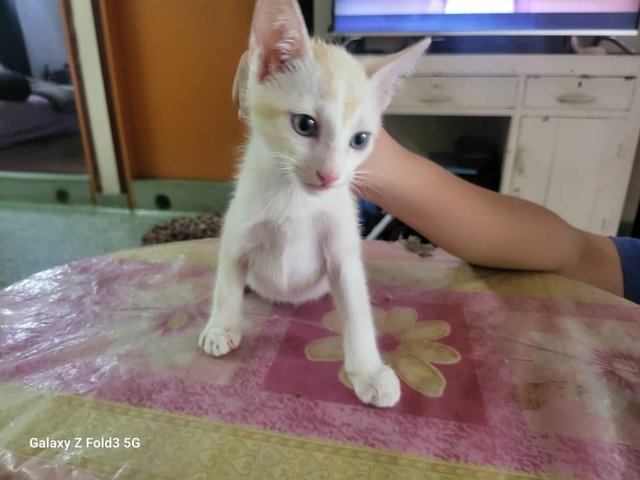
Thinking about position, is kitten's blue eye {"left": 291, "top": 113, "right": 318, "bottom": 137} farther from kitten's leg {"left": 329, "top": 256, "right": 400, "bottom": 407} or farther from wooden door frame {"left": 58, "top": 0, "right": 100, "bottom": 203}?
wooden door frame {"left": 58, "top": 0, "right": 100, "bottom": 203}

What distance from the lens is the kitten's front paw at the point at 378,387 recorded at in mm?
518

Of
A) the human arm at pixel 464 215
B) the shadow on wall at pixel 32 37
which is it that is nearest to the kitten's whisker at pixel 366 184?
the human arm at pixel 464 215

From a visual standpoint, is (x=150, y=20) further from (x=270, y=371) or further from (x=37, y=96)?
(x=270, y=371)

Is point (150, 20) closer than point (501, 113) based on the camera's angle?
No

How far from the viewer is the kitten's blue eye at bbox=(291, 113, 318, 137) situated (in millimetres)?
481

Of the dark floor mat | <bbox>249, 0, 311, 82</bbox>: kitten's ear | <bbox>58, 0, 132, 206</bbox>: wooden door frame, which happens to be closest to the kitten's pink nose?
<bbox>249, 0, 311, 82</bbox>: kitten's ear

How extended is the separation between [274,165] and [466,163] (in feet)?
4.70

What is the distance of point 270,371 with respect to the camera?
57 cm

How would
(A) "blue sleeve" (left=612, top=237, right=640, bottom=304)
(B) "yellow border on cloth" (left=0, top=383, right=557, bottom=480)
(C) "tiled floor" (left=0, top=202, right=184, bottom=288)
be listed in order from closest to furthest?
(B) "yellow border on cloth" (left=0, top=383, right=557, bottom=480)
(A) "blue sleeve" (left=612, top=237, right=640, bottom=304)
(C) "tiled floor" (left=0, top=202, right=184, bottom=288)

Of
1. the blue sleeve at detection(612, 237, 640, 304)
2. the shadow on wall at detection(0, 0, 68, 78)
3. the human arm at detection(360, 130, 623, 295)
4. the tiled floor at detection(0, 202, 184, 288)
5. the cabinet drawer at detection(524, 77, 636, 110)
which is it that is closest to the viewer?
the human arm at detection(360, 130, 623, 295)

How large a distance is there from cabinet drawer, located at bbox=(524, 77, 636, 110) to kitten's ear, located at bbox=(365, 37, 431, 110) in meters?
1.18

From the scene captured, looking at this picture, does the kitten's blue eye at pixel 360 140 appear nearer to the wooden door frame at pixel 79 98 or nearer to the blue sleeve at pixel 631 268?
the blue sleeve at pixel 631 268

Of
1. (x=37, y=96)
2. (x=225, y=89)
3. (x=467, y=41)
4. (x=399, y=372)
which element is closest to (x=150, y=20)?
(x=225, y=89)

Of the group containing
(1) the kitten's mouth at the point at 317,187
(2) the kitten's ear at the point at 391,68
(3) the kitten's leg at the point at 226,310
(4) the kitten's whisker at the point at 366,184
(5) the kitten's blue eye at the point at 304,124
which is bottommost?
(3) the kitten's leg at the point at 226,310
